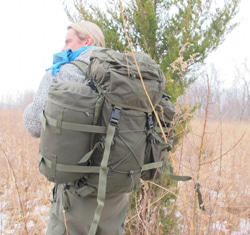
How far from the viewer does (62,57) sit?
1522 millimetres

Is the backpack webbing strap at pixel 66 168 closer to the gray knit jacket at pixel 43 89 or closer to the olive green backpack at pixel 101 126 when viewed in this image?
the olive green backpack at pixel 101 126

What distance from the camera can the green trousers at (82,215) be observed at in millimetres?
1493

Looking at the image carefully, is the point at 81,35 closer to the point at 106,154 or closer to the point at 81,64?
the point at 81,64

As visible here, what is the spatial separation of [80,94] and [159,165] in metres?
0.61

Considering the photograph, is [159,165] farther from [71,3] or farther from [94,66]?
[71,3]

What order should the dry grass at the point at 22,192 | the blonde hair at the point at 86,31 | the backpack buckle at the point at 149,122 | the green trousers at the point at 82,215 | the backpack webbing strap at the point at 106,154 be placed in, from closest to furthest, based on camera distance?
the backpack webbing strap at the point at 106,154 → the backpack buckle at the point at 149,122 → the green trousers at the point at 82,215 → the blonde hair at the point at 86,31 → the dry grass at the point at 22,192

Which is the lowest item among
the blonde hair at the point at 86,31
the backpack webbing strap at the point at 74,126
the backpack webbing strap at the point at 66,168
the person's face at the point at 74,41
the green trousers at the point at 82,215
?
the green trousers at the point at 82,215

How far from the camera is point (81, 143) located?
4.15 feet

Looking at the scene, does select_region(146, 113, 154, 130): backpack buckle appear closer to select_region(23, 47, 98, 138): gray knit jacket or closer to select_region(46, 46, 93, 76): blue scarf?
select_region(23, 47, 98, 138): gray knit jacket

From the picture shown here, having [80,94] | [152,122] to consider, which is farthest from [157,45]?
[80,94]

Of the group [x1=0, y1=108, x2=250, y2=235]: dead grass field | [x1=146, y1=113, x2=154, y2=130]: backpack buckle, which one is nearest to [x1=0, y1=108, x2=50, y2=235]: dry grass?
[x1=0, y1=108, x2=250, y2=235]: dead grass field

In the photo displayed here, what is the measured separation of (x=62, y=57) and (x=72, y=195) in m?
0.73

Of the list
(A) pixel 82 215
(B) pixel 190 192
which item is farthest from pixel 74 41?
(B) pixel 190 192

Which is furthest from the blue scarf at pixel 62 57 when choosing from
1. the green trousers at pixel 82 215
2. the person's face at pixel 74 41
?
the green trousers at pixel 82 215
